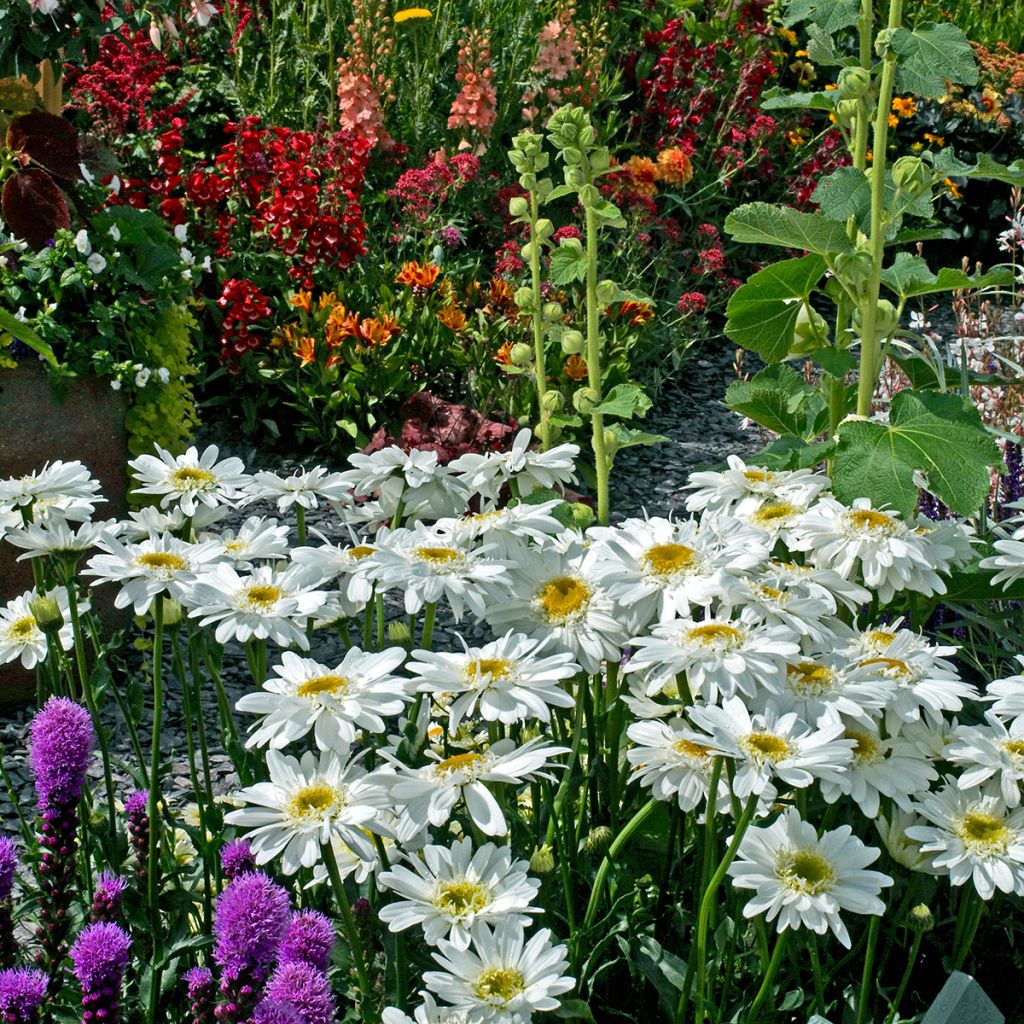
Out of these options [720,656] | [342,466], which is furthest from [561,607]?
[342,466]

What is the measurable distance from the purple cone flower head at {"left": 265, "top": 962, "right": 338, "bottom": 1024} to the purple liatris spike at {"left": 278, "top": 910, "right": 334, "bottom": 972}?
0.07ft

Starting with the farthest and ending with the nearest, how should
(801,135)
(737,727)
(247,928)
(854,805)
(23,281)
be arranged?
(801,135)
(23,281)
(854,805)
(737,727)
(247,928)

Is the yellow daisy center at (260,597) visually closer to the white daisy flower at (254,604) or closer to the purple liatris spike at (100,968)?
the white daisy flower at (254,604)

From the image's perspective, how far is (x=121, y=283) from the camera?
3.47 m

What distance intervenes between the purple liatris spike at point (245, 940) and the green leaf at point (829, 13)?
1.49 m

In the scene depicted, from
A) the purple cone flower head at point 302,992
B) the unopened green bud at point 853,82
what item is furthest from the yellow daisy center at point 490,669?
the unopened green bud at point 853,82

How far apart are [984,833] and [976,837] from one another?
0.04ft

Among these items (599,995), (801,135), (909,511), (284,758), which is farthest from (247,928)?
(801,135)

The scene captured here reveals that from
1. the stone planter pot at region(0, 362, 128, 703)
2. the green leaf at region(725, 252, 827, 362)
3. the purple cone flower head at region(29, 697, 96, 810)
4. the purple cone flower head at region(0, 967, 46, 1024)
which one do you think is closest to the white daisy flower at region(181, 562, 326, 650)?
the purple cone flower head at region(29, 697, 96, 810)

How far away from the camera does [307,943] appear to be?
1.19 m

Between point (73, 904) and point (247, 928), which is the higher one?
point (247, 928)

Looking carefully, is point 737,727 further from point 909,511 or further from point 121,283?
point 121,283

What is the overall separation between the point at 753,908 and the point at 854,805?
51cm

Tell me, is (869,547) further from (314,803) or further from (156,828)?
(156,828)
